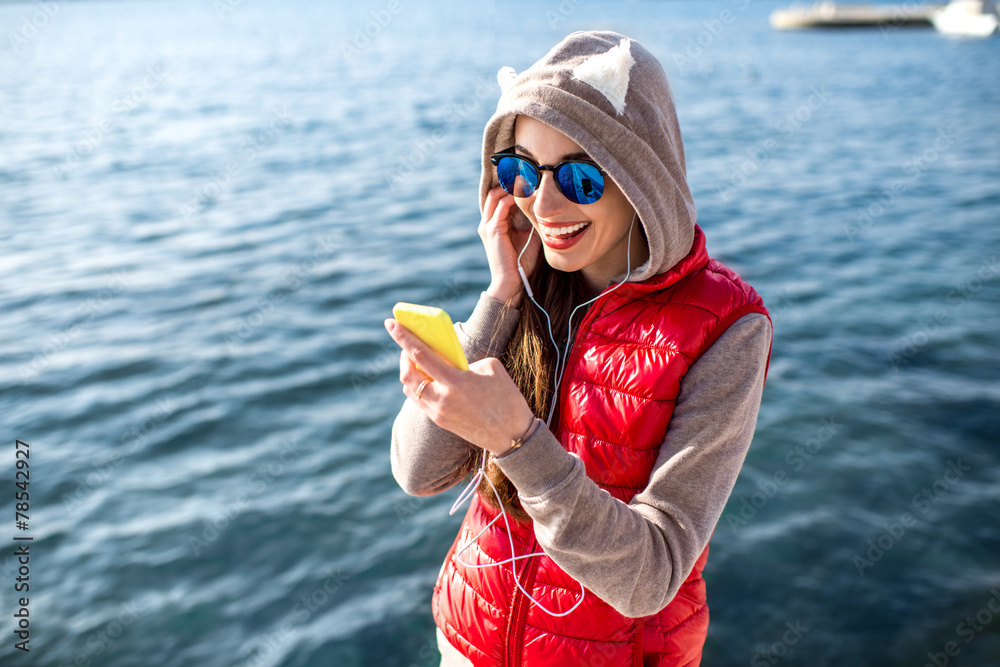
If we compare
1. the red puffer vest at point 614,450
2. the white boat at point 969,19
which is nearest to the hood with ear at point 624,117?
the red puffer vest at point 614,450

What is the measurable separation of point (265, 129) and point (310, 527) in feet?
53.5

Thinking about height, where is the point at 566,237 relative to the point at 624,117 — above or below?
below

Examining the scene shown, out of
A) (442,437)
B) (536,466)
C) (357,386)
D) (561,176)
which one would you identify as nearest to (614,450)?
(536,466)

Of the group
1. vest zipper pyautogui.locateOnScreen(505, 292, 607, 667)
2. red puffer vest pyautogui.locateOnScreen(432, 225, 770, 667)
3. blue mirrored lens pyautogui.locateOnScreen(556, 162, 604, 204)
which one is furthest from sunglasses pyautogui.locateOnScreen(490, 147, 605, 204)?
vest zipper pyautogui.locateOnScreen(505, 292, 607, 667)

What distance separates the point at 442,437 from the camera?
2.24 m


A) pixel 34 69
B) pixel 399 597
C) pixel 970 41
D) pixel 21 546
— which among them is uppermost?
pixel 34 69

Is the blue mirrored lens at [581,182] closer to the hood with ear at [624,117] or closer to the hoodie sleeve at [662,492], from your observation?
the hood with ear at [624,117]

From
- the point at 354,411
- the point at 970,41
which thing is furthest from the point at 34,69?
the point at 970,41

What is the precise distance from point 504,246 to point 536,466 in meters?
0.94

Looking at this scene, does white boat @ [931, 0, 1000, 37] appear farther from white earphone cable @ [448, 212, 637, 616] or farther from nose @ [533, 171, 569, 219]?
nose @ [533, 171, 569, 219]

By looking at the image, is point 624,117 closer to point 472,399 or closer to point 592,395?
point 592,395

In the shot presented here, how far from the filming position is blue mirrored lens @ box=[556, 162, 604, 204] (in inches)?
79.3

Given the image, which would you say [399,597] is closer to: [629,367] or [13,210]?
[629,367]

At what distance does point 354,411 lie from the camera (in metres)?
7.30
